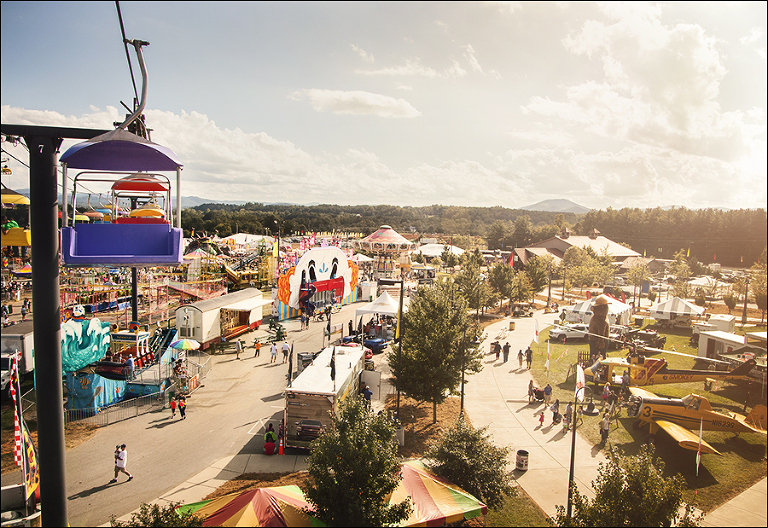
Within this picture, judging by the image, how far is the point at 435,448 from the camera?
32.6 ft

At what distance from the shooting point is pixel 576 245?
5741 cm

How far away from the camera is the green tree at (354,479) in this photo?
670 cm

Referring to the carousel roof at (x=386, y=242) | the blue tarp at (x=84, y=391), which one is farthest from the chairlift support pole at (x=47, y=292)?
the carousel roof at (x=386, y=242)

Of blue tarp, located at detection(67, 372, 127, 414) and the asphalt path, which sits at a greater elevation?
blue tarp, located at detection(67, 372, 127, 414)

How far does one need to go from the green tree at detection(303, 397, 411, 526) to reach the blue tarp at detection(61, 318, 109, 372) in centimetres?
1162

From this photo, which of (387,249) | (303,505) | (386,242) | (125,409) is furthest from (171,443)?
(387,249)

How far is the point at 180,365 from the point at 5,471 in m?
10.6

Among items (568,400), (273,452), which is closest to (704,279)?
(568,400)

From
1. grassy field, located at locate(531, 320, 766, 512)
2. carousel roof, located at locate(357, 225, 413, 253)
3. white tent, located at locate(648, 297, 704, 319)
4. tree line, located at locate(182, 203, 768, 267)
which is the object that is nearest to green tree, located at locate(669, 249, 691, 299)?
tree line, located at locate(182, 203, 768, 267)

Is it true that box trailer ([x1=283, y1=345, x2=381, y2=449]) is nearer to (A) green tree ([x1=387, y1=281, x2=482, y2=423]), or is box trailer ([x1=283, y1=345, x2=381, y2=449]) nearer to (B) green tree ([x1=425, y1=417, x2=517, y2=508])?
(A) green tree ([x1=387, y1=281, x2=482, y2=423])

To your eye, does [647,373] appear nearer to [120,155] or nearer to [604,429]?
[604,429]

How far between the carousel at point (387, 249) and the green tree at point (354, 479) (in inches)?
1514

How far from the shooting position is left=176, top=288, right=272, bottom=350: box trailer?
22078mm

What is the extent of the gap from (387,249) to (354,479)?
40.4m
